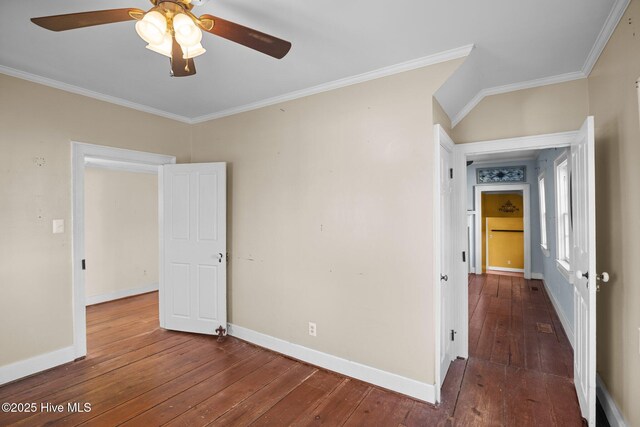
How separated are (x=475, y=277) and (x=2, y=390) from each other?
722cm

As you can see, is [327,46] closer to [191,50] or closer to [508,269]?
[191,50]

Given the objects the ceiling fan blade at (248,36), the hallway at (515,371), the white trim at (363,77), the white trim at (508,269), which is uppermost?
the white trim at (363,77)

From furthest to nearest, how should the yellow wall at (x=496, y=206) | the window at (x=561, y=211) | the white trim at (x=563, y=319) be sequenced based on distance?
the yellow wall at (x=496, y=206), the window at (x=561, y=211), the white trim at (x=563, y=319)

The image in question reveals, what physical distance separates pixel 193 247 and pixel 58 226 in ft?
3.98

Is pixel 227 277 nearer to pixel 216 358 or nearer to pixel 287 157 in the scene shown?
pixel 216 358

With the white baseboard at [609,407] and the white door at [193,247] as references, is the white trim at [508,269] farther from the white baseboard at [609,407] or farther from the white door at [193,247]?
the white door at [193,247]

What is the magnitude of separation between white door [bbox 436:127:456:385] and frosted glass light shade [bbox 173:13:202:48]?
1774mm

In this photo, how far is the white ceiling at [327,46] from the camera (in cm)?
171

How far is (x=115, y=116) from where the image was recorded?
317 cm

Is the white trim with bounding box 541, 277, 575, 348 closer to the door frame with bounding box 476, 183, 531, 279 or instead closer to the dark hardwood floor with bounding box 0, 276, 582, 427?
the dark hardwood floor with bounding box 0, 276, 582, 427

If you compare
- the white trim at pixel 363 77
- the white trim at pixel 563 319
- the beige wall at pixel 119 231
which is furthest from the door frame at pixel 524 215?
the beige wall at pixel 119 231

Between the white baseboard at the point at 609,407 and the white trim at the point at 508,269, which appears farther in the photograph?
the white trim at the point at 508,269

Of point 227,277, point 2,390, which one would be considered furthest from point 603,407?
point 2,390

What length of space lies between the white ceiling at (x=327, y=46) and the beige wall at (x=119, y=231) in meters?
2.31
